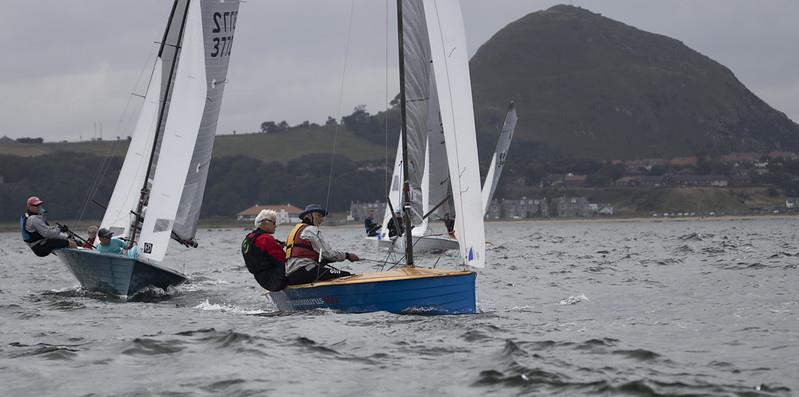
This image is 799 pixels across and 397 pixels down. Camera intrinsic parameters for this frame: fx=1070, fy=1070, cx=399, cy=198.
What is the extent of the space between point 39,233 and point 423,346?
9862 millimetres

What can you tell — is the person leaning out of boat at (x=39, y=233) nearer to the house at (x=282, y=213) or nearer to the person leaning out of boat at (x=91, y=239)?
the person leaning out of boat at (x=91, y=239)

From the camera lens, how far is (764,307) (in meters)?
14.0

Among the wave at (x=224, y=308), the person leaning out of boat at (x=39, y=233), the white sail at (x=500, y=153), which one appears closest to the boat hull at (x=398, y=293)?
the wave at (x=224, y=308)

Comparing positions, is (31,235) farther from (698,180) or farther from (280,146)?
(280,146)

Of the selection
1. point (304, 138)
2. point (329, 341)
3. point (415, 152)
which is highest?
point (304, 138)

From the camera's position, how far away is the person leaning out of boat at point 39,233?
17.7 metres

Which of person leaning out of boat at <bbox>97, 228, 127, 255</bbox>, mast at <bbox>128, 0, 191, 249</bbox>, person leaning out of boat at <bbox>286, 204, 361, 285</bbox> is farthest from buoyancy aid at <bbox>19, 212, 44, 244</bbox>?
person leaning out of boat at <bbox>286, 204, 361, 285</bbox>

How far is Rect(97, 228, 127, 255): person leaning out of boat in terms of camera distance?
18125mm

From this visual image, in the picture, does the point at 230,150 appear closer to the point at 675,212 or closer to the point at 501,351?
the point at 675,212

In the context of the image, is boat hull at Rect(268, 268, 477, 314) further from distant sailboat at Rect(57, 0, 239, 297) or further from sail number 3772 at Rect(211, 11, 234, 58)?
sail number 3772 at Rect(211, 11, 234, 58)

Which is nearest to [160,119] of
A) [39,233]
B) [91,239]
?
[91,239]

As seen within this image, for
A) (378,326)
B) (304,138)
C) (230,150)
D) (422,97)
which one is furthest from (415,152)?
(304,138)

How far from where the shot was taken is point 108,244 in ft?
59.9

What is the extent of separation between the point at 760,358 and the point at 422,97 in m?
7.55
